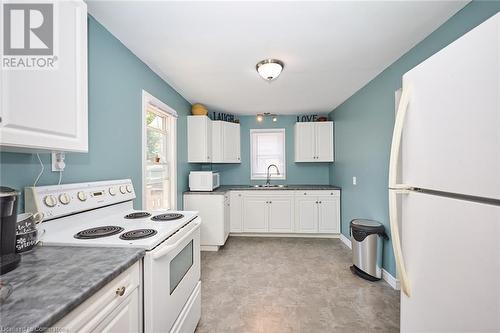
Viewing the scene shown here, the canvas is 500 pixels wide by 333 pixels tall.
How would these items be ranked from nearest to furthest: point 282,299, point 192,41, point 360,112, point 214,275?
point 192,41, point 282,299, point 214,275, point 360,112

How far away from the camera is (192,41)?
1854 millimetres

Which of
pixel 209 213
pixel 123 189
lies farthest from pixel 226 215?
pixel 123 189

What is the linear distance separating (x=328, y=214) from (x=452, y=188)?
10.7ft

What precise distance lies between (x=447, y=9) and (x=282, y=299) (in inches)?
105

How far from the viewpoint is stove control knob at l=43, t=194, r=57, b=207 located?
1.17 m

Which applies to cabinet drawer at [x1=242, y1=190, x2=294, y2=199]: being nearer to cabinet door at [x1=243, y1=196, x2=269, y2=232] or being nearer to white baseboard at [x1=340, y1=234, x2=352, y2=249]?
cabinet door at [x1=243, y1=196, x2=269, y2=232]

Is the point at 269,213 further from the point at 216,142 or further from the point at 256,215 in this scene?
the point at 216,142

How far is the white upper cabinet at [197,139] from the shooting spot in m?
3.68

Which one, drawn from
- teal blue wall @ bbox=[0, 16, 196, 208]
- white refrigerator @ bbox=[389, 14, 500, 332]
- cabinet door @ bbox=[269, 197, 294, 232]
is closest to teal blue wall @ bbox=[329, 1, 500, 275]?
cabinet door @ bbox=[269, 197, 294, 232]

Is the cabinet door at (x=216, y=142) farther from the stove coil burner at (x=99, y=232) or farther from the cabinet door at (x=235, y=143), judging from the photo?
the stove coil burner at (x=99, y=232)

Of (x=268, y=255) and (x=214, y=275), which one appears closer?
(x=214, y=275)

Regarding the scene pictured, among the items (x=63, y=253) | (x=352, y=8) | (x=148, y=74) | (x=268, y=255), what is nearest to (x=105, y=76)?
(x=148, y=74)

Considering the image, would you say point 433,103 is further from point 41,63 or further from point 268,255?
point 268,255

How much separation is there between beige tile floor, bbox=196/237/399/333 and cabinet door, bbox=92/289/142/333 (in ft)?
3.09
